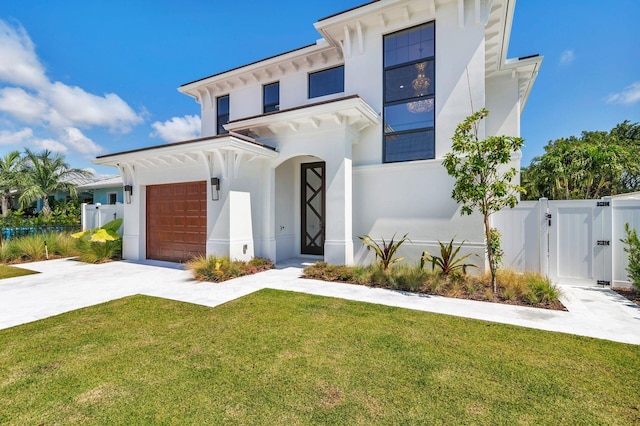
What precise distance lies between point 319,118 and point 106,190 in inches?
755

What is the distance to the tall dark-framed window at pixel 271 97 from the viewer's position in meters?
12.0

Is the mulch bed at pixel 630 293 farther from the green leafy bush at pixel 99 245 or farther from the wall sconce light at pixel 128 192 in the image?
the green leafy bush at pixel 99 245

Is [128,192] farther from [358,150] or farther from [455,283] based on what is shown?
[455,283]

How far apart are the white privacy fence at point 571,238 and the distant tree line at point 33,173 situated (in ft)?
79.9

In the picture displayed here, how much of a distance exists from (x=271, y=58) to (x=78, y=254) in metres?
10.9

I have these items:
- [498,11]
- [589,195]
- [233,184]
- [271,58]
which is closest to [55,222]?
[233,184]

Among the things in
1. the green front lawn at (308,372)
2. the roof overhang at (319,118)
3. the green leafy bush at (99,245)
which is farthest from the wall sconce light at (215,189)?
the green leafy bush at (99,245)

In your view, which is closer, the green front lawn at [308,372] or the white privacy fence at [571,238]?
the green front lawn at [308,372]

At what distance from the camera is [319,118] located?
328 inches

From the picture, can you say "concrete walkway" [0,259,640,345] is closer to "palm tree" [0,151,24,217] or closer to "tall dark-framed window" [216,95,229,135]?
"tall dark-framed window" [216,95,229,135]

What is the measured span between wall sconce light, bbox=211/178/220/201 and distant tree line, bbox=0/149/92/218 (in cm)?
1619

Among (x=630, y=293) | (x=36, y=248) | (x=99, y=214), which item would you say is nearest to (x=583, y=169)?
(x=630, y=293)

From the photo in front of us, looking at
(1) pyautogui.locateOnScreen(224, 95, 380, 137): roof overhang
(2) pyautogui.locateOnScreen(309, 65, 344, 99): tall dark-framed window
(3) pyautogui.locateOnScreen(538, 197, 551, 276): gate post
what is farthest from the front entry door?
(3) pyautogui.locateOnScreen(538, 197, 551, 276): gate post

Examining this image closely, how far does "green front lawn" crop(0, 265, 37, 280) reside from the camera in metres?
7.97
